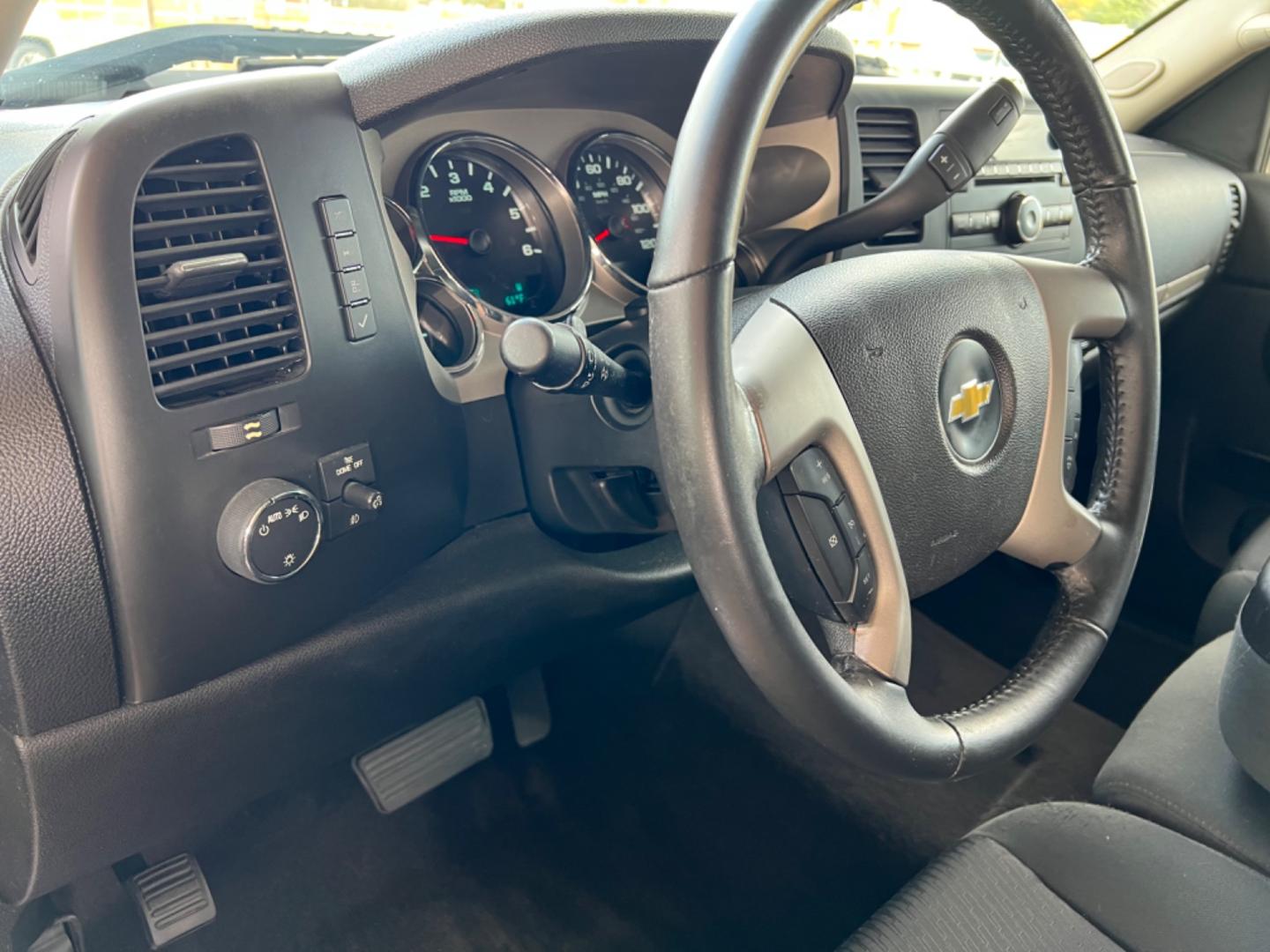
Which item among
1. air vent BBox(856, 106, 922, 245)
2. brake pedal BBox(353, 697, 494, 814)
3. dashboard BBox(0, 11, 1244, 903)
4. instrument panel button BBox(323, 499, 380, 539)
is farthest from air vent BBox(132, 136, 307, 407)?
air vent BBox(856, 106, 922, 245)

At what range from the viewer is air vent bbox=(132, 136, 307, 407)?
741mm

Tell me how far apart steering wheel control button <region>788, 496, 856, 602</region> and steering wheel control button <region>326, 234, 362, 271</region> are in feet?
1.30

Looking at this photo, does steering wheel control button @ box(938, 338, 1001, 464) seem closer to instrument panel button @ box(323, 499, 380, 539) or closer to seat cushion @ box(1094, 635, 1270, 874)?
seat cushion @ box(1094, 635, 1270, 874)

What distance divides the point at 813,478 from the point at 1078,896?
0.39m

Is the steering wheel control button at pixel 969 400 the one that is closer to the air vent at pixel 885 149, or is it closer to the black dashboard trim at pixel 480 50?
the black dashboard trim at pixel 480 50

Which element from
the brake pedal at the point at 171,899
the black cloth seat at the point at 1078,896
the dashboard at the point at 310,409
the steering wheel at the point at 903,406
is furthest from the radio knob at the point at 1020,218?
the brake pedal at the point at 171,899

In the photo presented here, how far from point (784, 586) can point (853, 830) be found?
828 millimetres

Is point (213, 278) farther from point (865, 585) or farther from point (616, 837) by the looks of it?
point (616, 837)

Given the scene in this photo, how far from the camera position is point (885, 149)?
1401 mm

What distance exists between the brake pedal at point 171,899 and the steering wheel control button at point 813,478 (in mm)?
906

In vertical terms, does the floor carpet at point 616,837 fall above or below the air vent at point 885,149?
below

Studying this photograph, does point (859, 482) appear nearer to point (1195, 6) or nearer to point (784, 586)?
point (784, 586)

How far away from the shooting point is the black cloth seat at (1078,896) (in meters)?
0.77

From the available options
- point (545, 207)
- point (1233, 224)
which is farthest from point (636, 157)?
point (1233, 224)
